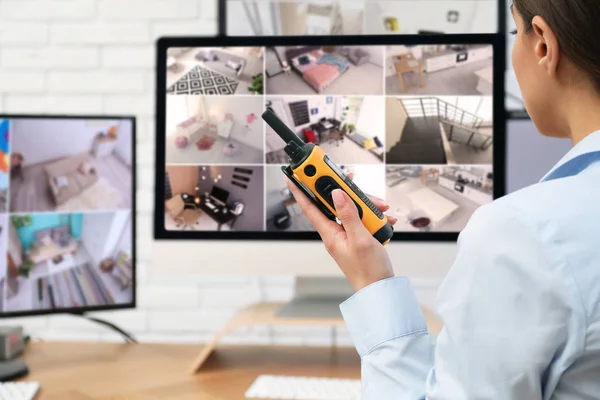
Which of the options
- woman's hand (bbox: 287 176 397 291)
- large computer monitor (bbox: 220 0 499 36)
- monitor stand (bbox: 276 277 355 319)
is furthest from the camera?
large computer monitor (bbox: 220 0 499 36)

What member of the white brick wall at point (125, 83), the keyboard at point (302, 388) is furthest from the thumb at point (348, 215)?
the white brick wall at point (125, 83)

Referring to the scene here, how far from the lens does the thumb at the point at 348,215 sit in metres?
0.52

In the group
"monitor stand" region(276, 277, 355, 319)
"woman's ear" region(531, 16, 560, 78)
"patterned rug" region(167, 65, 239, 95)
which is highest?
"patterned rug" region(167, 65, 239, 95)

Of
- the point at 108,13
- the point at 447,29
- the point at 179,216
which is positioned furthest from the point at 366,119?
the point at 108,13

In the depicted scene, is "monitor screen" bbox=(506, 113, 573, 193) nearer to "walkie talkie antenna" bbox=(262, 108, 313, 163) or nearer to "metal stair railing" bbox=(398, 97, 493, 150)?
"metal stair railing" bbox=(398, 97, 493, 150)

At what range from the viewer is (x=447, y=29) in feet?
4.37

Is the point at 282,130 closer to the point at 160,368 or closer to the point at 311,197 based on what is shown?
the point at 311,197

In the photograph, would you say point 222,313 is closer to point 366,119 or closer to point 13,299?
point 13,299

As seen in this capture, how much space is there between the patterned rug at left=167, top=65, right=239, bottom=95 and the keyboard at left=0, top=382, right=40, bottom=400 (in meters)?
0.50

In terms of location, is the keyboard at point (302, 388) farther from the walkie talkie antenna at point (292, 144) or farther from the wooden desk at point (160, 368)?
the walkie talkie antenna at point (292, 144)

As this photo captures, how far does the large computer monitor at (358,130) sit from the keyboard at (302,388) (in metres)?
0.18

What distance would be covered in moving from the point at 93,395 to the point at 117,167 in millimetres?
378

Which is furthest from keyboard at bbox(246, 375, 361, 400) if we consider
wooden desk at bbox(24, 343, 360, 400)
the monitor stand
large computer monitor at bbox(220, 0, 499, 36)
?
large computer monitor at bbox(220, 0, 499, 36)

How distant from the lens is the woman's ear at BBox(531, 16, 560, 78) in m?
0.42
